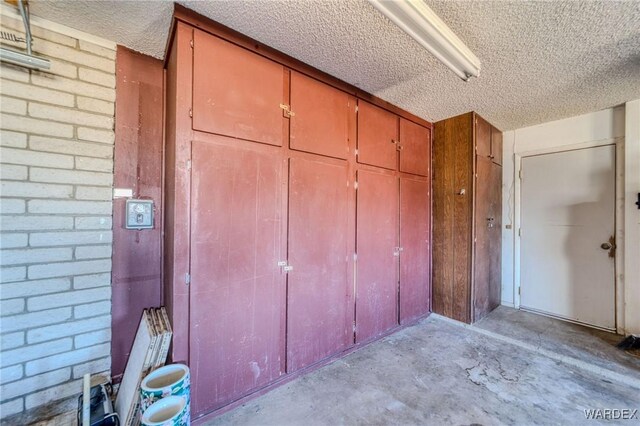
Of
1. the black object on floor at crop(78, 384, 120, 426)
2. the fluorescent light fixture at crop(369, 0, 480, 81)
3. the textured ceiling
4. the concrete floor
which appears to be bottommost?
the concrete floor

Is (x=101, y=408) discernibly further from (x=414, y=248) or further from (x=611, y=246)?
(x=611, y=246)

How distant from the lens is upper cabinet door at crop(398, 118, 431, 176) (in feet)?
10.1

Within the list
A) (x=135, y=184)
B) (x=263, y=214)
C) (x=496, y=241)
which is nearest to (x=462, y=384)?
(x=263, y=214)

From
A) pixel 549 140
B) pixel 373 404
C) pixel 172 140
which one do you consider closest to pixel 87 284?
pixel 172 140

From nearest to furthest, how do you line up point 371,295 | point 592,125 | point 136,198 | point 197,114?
point 197,114, point 136,198, point 371,295, point 592,125

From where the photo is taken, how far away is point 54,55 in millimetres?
1698

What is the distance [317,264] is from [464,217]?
2035mm

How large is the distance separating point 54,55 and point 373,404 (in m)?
3.16

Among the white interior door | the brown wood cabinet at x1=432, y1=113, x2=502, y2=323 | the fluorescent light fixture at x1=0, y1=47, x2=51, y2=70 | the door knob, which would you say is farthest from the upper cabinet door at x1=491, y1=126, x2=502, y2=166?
the fluorescent light fixture at x1=0, y1=47, x2=51, y2=70

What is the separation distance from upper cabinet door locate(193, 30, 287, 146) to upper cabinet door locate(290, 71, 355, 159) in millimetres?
125

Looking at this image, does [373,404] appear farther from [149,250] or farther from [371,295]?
[149,250]

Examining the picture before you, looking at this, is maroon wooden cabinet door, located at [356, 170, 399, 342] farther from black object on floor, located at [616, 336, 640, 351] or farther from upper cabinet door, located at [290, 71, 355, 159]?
black object on floor, located at [616, 336, 640, 351]

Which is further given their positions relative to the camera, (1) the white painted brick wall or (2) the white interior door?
(2) the white interior door

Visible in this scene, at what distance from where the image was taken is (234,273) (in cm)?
179
